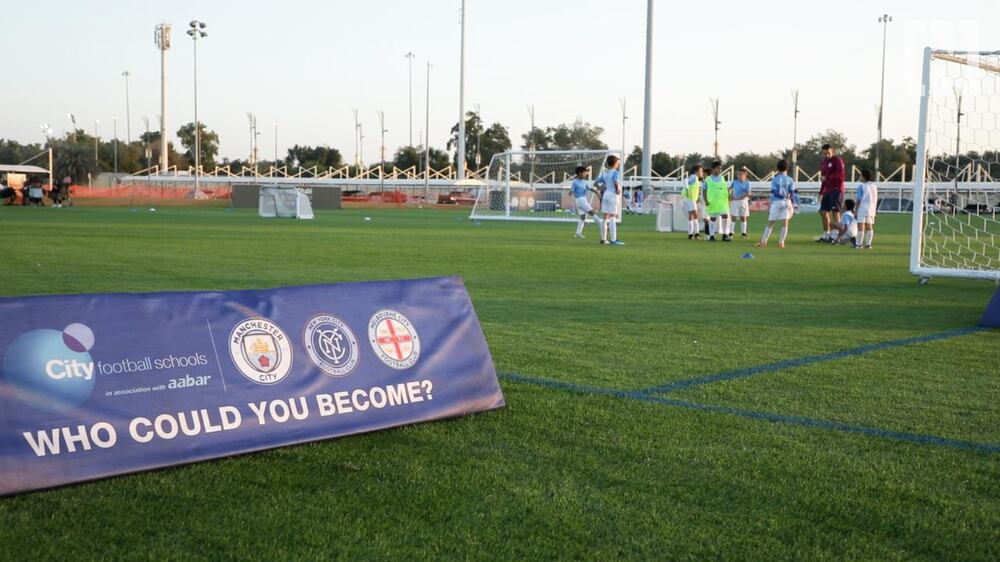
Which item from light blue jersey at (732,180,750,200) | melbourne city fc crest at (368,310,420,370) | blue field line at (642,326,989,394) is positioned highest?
light blue jersey at (732,180,750,200)

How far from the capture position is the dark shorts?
68.6 feet

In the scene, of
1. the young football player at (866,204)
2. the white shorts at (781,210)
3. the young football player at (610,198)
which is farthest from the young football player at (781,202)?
the young football player at (610,198)

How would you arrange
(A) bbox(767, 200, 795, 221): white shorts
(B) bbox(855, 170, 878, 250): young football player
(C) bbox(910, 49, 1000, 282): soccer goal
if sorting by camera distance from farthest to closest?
(A) bbox(767, 200, 795, 221): white shorts < (B) bbox(855, 170, 878, 250): young football player < (C) bbox(910, 49, 1000, 282): soccer goal

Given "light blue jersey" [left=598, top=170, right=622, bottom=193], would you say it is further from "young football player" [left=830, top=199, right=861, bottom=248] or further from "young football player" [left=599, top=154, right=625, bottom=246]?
"young football player" [left=830, top=199, right=861, bottom=248]

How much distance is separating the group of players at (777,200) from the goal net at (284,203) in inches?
639

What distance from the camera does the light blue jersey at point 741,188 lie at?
23047mm

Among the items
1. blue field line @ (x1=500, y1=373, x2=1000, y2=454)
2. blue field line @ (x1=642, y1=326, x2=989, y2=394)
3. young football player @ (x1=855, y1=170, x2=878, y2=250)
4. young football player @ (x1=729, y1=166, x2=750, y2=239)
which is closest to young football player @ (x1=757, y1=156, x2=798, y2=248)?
young football player @ (x1=855, y1=170, x2=878, y2=250)

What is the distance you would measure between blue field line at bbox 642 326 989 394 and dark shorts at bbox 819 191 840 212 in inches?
500

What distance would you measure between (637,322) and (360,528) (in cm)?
548

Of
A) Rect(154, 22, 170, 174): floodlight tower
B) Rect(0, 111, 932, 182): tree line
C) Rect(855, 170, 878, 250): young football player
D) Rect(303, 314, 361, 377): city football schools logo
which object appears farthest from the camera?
Rect(0, 111, 932, 182): tree line

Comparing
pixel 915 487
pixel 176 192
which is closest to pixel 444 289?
pixel 915 487

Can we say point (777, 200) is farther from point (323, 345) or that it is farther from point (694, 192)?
point (323, 345)

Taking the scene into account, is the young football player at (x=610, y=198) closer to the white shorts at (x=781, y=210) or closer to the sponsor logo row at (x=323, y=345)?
the white shorts at (x=781, y=210)

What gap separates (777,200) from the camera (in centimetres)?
2062
